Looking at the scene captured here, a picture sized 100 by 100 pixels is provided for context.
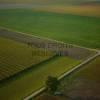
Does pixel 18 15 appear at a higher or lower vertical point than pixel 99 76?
higher

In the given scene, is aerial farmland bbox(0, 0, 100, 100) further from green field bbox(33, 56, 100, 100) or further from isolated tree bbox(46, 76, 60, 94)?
isolated tree bbox(46, 76, 60, 94)

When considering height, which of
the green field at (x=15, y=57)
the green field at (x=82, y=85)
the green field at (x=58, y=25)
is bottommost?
the green field at (x=82, y=85)

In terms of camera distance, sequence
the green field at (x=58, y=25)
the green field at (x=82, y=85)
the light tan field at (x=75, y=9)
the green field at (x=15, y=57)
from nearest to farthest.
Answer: the green field at (x=82, y=85) < the green field at (x=15, y=57) < the green field at (x=58, y=25) < the light tan field at (x=75, y=9)

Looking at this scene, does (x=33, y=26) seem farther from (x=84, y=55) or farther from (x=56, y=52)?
(x=84, y=55)

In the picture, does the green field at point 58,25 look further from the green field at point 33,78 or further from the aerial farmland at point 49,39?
the green field at point 33,78

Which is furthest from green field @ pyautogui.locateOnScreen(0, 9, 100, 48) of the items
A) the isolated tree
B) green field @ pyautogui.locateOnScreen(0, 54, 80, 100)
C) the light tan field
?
the isolated tree

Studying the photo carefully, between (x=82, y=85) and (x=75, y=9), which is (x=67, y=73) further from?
(x=75, y=9)

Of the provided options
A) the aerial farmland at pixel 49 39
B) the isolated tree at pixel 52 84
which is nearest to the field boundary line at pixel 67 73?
the aerial farmland at pixel 49 39

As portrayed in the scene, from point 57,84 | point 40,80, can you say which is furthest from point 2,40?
point 57,84
